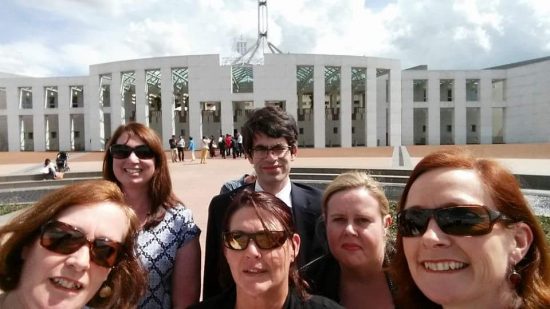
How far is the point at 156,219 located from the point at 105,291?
0.65 m

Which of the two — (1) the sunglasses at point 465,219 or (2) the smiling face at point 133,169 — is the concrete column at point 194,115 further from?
(1) the sunglasses at point 465,219

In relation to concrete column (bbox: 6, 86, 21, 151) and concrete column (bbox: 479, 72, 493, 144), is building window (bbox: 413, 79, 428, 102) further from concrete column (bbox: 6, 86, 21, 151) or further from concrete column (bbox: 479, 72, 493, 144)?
concrete column (bbox: 6, 86, 21, 151)

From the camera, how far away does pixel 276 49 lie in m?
47.7

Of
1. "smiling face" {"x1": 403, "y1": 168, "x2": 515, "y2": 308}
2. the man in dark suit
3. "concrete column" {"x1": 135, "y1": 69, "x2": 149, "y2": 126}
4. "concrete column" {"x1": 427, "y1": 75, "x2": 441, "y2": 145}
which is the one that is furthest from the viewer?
"concrete column" {"x1": 427, "y1": 75, "x2": 441, "y2": 145}

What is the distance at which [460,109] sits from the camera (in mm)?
46375

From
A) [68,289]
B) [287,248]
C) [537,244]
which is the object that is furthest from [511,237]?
[68,289]

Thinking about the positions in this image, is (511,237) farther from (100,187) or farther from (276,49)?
(276,49)

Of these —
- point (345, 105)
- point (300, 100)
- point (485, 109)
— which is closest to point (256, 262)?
point (345, 105)

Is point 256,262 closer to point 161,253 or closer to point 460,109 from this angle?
point 161,253

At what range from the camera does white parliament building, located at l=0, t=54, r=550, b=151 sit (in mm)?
39781

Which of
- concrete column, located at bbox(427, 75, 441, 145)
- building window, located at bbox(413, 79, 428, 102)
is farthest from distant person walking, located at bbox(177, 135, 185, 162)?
building window, located at bbox(413, 79, 428, 102)

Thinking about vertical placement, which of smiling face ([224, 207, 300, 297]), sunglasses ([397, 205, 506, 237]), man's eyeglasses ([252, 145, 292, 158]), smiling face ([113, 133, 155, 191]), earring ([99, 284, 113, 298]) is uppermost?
man's eyeglasses ([252, 145, 292, 158])

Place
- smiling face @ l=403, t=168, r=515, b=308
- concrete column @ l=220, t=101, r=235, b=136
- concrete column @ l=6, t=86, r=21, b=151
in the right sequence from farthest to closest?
concrete column @ l=6, t=86, r=21, b=151
concrete column @ l=220, t=101, r=235, b=136
smiling face @ l=403, t=168, r=515, b=308

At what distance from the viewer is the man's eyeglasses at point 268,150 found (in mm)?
2842
